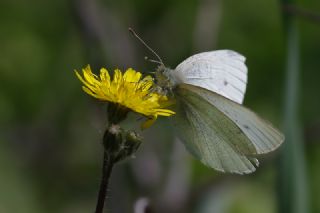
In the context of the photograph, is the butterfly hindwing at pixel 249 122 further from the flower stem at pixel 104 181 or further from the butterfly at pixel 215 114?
the flower stem at pixel 104 181

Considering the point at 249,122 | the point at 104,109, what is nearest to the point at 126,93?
the point at 249,122

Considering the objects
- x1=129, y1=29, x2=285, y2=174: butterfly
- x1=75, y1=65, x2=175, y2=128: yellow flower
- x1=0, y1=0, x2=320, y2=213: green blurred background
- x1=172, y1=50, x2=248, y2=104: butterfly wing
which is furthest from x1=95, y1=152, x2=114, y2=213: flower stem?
x1=0, y1=0, x2=320, y2=213: green blurred background

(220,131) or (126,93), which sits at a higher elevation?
(126,93)

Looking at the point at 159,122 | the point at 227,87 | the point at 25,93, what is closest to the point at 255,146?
the point at 227,87

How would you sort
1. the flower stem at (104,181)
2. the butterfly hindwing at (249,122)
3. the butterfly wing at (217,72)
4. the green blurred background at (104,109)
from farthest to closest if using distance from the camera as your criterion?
1. the green blurred background at (104,109)
2. the butterfly wing at (217,72)
3. the butterfly hindwing at (249,122)
4. the flower stem at (104,181)

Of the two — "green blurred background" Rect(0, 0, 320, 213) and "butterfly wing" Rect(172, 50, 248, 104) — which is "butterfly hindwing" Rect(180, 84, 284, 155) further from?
"green blurred background" Rect(0, 0, 320, 213)

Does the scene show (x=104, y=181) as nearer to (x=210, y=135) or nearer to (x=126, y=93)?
(x=126, y=93)

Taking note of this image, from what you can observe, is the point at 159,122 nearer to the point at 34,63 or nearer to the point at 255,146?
the point at 34,63

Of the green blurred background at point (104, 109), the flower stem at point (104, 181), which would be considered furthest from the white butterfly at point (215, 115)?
the green blurred background at point (104, 109)
